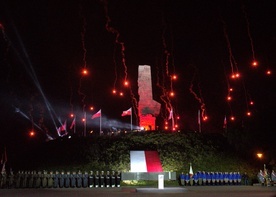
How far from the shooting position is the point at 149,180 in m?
25.8

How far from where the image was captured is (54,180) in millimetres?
23969

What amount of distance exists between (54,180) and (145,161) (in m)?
7.54

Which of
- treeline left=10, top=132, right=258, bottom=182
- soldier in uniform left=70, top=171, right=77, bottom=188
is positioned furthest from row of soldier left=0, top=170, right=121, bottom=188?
treeline left=10, top=132, right=258, bottom=182

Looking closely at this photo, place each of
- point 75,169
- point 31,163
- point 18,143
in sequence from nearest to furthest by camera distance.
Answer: point 75,169 → point 31,163 → point 18,143

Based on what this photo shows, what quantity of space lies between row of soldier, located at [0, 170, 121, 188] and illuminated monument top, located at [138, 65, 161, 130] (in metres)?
21.4

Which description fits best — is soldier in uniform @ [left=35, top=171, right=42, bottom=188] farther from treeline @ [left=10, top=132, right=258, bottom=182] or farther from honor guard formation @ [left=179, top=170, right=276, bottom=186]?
honor guard formation @ [left=179, top=170, right=276, bottom=186]

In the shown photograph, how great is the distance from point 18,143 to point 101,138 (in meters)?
16.3

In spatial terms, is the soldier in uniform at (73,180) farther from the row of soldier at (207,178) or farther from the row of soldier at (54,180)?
the row of soldier at (207,178)

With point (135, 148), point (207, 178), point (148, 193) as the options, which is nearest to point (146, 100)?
point (135, 148)

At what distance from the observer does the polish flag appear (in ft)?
90.2

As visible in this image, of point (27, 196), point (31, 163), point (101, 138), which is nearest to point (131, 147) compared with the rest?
point (101, 138)

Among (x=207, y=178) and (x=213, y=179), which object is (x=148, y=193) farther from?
(x=213, y=179)

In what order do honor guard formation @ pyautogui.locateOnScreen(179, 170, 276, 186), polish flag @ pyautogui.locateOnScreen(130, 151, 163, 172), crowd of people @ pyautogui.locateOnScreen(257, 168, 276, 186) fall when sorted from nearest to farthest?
crowd of people @ pyautogui.locateOnScreen(257, 168, 276, 186) < honor guard formation @ pyautogui.locateOnScreen(179, 170, 276, 186) < polish flag @ pyautogui.locateOnScreen(130, 151, 163, 172)

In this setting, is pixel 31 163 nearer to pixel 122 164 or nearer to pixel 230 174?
pixel 122 164
